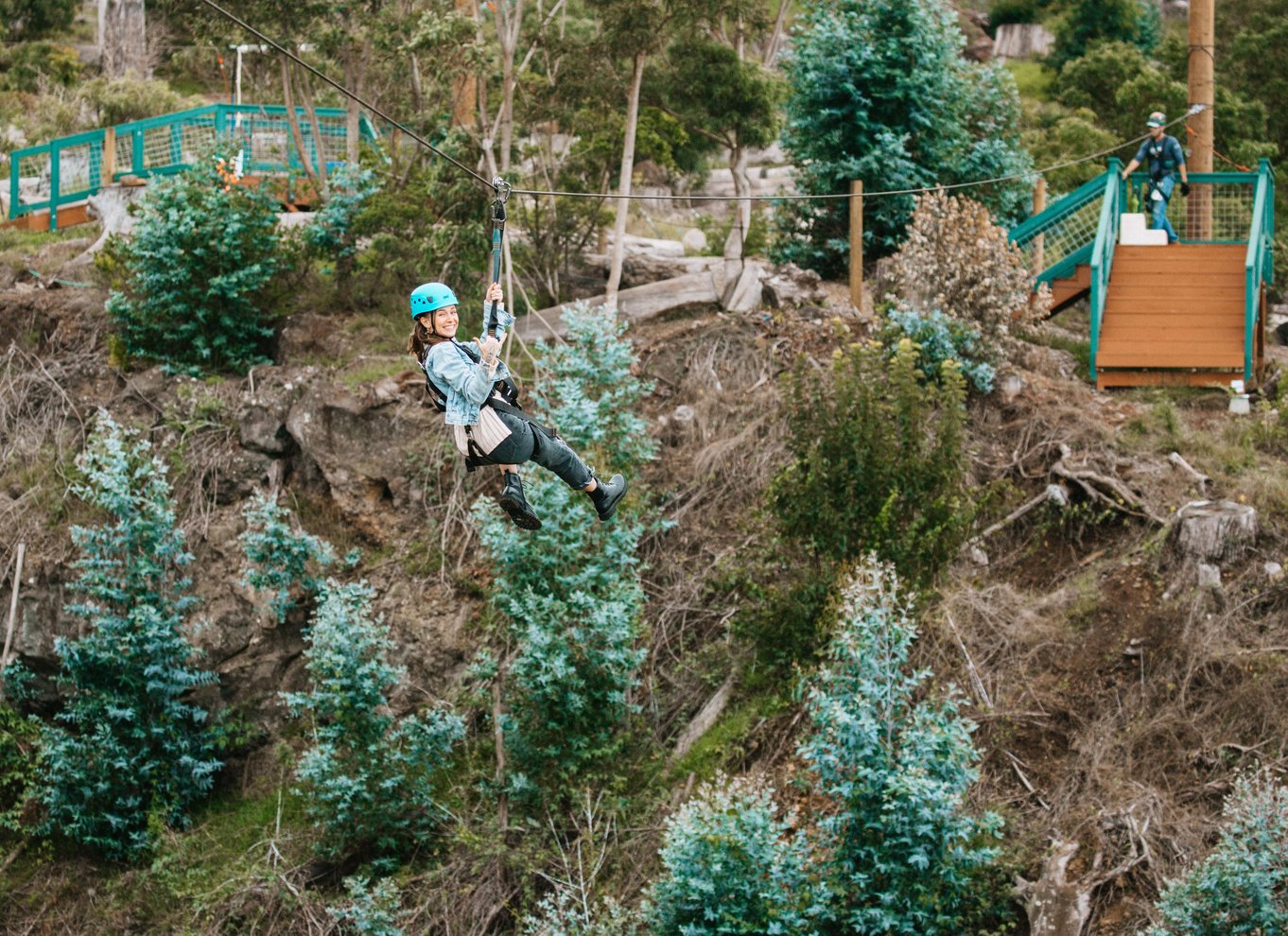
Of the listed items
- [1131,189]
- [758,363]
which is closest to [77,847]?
[758,363]

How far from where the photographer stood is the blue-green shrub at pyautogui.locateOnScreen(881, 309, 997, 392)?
59.2 feet

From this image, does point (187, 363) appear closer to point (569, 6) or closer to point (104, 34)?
point (569, 6)

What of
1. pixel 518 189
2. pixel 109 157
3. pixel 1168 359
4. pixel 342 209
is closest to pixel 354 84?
pixel 342 209

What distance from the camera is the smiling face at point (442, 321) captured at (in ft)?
33.6

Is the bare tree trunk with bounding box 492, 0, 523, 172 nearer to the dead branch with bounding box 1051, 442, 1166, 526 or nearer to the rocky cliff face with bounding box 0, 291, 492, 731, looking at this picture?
the rocky cliff face with bounding box 0, 291, 492, 731

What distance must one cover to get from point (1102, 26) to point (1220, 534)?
2312cm

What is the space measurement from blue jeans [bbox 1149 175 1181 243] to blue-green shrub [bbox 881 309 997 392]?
344 cm

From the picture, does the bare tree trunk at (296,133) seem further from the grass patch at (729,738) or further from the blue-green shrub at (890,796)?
the blue-green shrub at (890,796)

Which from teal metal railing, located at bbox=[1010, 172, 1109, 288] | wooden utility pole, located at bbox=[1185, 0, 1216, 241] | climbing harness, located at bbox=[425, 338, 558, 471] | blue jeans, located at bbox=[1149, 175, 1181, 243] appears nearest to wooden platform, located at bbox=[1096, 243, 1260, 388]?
blue jeans, located at bbox=[1149, 175, 1181, 243]

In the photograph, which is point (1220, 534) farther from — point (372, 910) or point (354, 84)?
point (354, 84)

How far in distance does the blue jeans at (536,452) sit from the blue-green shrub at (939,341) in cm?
763

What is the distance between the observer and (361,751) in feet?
55.1

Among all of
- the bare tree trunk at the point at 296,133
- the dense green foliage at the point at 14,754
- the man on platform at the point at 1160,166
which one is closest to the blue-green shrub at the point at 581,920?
the dense green foliage at the point at 14,754

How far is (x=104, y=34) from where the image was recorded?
34.7m
